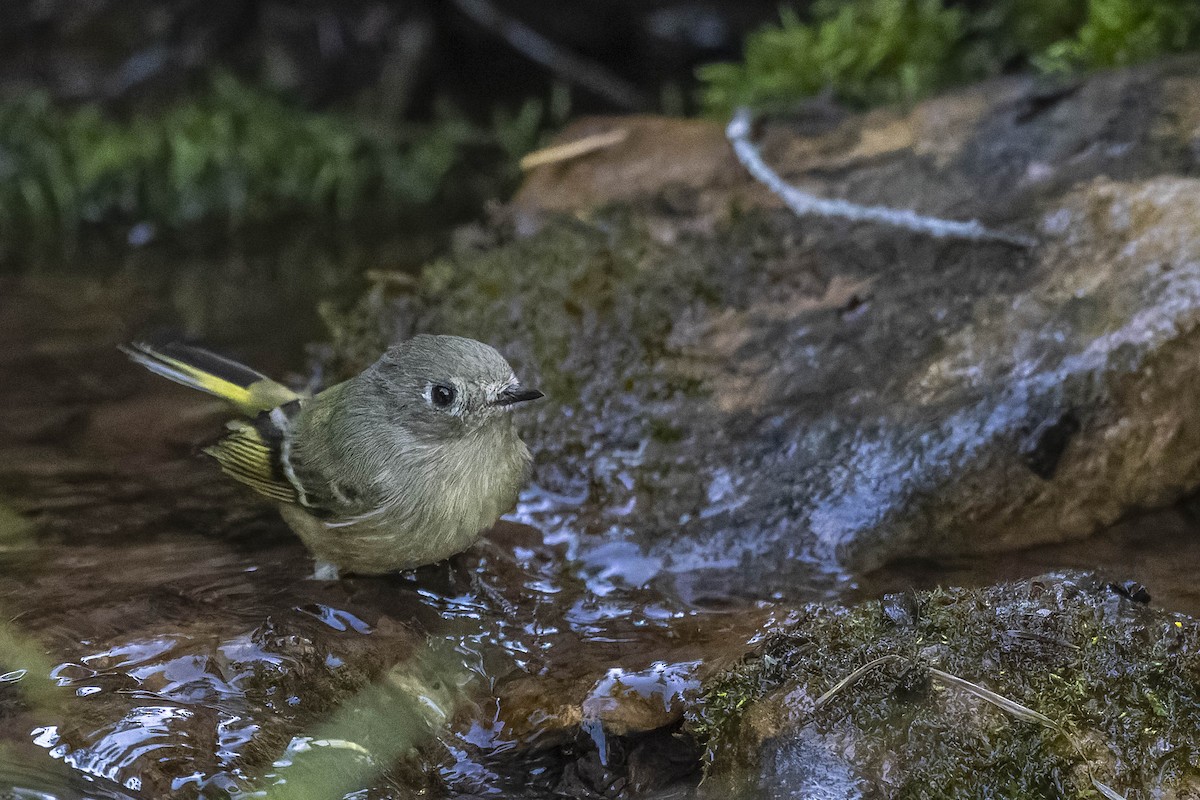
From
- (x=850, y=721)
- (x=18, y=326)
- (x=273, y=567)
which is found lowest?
(x=850, y=721)

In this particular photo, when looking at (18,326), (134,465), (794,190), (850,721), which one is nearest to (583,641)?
(850,721)

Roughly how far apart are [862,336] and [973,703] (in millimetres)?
1668

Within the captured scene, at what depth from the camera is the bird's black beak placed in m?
3.40

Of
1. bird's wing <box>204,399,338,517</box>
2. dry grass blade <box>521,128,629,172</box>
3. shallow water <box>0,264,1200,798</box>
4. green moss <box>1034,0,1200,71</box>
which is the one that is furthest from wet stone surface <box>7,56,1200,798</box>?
green moss <box>1034,0,1200,71</box>

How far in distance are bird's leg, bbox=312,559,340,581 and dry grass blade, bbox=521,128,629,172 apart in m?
2.42

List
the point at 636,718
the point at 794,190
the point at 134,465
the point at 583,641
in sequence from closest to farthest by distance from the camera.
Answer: the point at 636,718 → the point at 583,641 → the point at 134,465 → the point at 794,190

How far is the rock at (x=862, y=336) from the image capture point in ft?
12.0

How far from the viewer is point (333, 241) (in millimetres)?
6117

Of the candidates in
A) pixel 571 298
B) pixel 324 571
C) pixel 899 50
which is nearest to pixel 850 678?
pixel 324 571

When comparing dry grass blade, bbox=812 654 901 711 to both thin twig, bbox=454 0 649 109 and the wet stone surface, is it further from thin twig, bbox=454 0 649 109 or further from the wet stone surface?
thin twig, bbox=454 0 649 109

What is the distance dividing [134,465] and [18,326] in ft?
4.51

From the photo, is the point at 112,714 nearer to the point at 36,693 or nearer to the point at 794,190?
the point at 36,693

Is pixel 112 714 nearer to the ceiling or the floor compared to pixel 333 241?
nearer to the floor

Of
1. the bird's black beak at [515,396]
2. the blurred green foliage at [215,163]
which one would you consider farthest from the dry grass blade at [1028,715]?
the blurred green foliage at [215,163]
